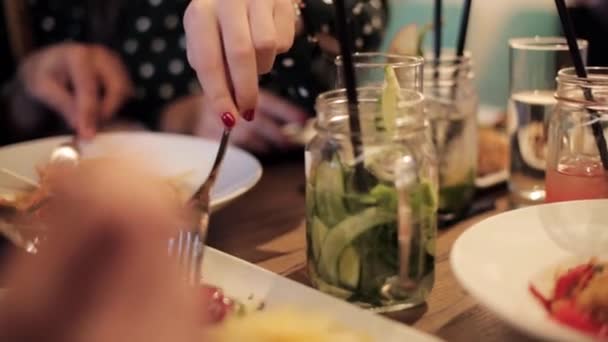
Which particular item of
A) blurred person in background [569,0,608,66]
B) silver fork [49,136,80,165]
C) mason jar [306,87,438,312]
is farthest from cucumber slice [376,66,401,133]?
blurred person in background [569,0,608,66]

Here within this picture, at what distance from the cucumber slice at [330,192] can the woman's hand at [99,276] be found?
0.25 m

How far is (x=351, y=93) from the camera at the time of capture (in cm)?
66

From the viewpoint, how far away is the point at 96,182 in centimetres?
41

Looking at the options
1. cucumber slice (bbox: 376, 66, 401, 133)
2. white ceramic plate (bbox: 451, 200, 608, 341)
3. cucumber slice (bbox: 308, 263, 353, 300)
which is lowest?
cucumber slice (bbox: 308, 263, 353, 300)

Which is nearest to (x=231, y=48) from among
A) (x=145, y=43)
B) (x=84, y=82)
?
(x=84, y=82)

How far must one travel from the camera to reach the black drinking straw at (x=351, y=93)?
24.7 inches

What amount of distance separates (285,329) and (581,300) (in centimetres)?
22

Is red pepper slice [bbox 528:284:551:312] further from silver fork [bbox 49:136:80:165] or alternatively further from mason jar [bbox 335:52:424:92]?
silver fork [bbox 49:136:80:165]

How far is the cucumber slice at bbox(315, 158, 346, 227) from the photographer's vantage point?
0.64 m

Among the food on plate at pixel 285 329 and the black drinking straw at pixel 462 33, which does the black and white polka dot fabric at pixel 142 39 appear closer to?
the black drinking straw at pixel 462 33

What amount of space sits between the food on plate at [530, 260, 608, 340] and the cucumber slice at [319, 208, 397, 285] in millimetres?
131

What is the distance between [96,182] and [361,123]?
0.28 meters

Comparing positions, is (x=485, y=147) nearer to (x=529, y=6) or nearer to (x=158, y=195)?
(x=158, y=195)

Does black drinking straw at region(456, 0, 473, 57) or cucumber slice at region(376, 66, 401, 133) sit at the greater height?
black drinking straw at region(456, 0, 473, 57)
